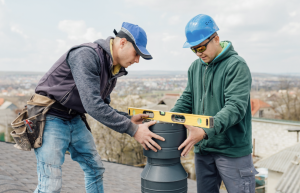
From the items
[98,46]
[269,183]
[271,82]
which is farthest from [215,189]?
[271,82]

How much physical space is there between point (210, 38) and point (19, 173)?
4.20m

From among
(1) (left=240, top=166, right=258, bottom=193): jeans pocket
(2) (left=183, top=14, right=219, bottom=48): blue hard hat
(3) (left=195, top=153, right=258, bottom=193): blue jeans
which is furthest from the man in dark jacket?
(1) (left=240, top=166, right=258, bottom=193): jeans pocket

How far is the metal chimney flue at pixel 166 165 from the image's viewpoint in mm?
2162

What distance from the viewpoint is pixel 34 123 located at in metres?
2.26

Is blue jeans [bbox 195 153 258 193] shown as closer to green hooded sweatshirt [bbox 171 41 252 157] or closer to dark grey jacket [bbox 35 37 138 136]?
green hooded sweatshirt [bbox 171 41 252 157]

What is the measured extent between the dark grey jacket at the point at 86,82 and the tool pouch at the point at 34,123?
76mm

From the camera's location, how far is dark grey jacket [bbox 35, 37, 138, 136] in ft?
6.79

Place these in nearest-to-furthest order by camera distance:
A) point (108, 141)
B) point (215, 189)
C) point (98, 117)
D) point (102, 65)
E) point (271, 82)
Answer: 1. point (98, 117)
2. point (102, 65)
3. point (215, 189)
4. point (108, 141)
5. point (271, 82)

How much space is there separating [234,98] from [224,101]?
0.22 m

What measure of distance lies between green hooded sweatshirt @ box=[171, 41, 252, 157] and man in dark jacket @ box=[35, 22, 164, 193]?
61cm

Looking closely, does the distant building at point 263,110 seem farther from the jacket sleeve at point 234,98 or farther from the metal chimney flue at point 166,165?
the metal chimney flue at point 166,165

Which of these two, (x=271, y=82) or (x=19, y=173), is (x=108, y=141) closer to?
(x=19, y=173)

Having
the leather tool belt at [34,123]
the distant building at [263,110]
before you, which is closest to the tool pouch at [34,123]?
the leather tool belt at [34,123]

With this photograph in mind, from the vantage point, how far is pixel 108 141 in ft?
75.8
